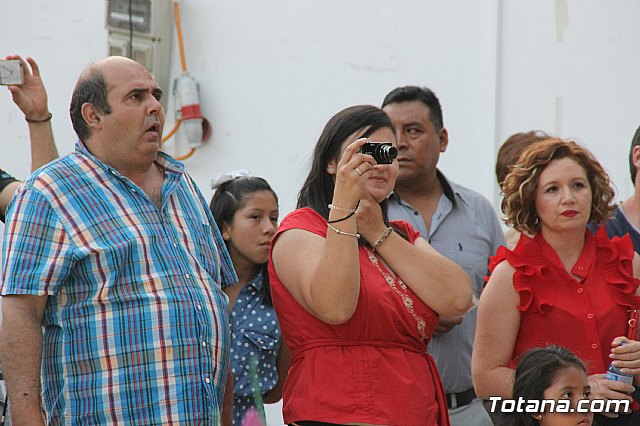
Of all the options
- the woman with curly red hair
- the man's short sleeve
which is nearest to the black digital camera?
the woman with curly red hair

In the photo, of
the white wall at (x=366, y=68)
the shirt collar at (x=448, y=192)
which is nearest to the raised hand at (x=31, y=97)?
the shirt collar at (x=448, y=192)

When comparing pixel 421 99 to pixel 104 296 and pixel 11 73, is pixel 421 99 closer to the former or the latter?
pixel 11 73

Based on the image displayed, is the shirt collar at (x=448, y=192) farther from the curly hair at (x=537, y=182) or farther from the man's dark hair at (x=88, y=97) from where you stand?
the man's dark hair at (x=88, y=97)

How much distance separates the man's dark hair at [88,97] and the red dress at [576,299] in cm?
140

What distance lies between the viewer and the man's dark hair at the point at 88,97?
288 cm

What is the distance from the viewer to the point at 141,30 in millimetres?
5234

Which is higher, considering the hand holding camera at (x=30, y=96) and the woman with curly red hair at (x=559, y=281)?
the hand holding camera at (x=30, y=96)

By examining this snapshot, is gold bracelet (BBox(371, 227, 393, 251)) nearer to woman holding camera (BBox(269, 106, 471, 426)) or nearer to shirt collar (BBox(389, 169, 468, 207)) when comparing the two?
woman holding camera (BBox(269, 106, 471, 426))

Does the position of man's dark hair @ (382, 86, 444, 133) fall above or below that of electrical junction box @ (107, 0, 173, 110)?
below

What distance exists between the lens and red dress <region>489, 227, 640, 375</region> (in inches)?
126

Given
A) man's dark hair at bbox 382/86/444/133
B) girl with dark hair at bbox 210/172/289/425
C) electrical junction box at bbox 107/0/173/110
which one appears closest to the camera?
girl with dark hair at bbox 210/172/289/425

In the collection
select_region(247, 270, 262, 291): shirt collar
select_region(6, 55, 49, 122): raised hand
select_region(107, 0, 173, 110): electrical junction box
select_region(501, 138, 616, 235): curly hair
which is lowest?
select_region(247, 270, 262, 291): shirt collar

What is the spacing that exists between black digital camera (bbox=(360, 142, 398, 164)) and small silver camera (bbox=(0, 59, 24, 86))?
4.81ft

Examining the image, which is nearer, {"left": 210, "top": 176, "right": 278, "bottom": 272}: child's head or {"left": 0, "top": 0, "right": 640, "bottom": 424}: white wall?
{"left": 210, "top": 176, "right": 278, "bottom": 272}: child's head
